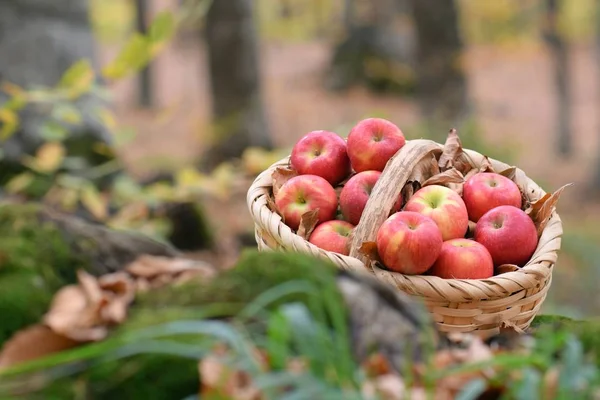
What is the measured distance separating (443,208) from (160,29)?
1627 millimetres

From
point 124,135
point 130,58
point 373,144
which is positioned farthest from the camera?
point 124,135

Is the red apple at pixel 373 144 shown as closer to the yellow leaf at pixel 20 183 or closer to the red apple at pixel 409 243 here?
the red apple at pixel 409 243

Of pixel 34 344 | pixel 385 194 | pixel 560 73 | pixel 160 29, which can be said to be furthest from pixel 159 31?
pixel 560 73

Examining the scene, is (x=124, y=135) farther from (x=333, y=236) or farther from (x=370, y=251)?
(x=370, y=251)

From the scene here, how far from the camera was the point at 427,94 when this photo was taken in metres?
7.80

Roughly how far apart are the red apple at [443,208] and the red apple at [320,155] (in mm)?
314

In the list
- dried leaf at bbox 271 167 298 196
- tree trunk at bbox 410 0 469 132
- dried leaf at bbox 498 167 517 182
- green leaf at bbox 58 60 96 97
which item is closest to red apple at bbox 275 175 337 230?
dried leaf at bbox 271 167 298 196

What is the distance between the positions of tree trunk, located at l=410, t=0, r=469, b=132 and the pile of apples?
529 cm

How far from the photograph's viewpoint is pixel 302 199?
2.29 m

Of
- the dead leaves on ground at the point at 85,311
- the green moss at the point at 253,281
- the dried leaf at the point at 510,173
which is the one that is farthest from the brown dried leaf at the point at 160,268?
the dried leaf at the point at 510,173

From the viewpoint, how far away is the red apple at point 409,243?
1992mm

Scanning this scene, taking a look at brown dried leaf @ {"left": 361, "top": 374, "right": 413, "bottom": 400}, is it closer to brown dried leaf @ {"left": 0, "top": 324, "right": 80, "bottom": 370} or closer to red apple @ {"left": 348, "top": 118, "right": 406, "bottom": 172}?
brown dried leaf @ {"left": 0, "top": 324, "right": 80, "bottom": 370}

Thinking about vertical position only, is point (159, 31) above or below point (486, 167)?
above

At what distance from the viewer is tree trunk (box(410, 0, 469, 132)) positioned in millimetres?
7621
